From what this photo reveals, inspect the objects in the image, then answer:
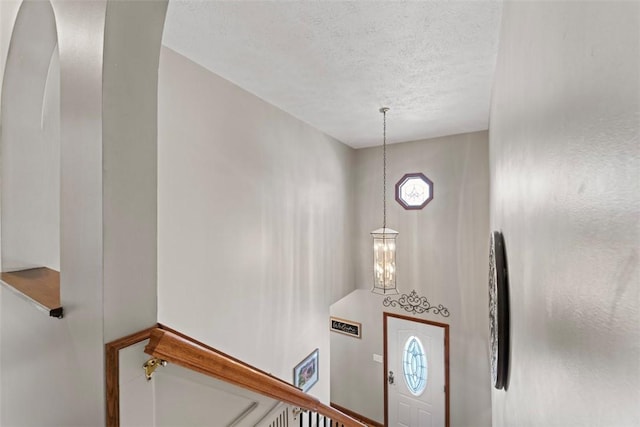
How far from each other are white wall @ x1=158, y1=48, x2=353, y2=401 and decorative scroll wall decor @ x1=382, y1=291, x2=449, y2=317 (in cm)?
122

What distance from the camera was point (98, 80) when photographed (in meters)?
0.69

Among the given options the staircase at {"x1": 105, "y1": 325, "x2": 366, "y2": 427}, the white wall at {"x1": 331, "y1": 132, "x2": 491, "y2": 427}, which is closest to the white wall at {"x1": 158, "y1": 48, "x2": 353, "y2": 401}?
the white wall at {"x1": 331, "y1": 132, "x2": 491, "y2": 427}

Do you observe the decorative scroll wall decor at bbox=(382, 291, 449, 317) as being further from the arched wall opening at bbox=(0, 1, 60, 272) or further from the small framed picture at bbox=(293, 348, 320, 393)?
the arched wall opening at bbox=(0, 1, 60, 272)

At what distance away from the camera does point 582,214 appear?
0.52m

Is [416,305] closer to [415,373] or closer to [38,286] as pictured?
[415,373]

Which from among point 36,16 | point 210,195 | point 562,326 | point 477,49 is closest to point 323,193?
point 210,195

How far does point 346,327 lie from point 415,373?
51.9 inches

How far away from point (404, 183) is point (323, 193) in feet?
4.58

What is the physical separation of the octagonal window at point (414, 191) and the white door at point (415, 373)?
1.84 meters

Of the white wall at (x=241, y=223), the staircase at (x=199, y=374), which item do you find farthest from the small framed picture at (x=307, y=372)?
the staircase at (x=199, y=374)

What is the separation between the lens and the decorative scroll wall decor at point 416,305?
4397mm

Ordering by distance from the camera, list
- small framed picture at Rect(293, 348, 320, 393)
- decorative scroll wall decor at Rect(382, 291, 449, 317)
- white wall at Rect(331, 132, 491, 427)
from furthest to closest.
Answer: decorative scroll wall decor at Rect(382, 291, 449, 317) → white wall at Rect(331, 132, 491, 427) → small framed picture at Rect(293, 348, 320, 393)

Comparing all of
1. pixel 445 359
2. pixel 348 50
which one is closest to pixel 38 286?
pixel 348 50

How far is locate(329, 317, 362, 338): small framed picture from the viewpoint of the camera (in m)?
5.24
